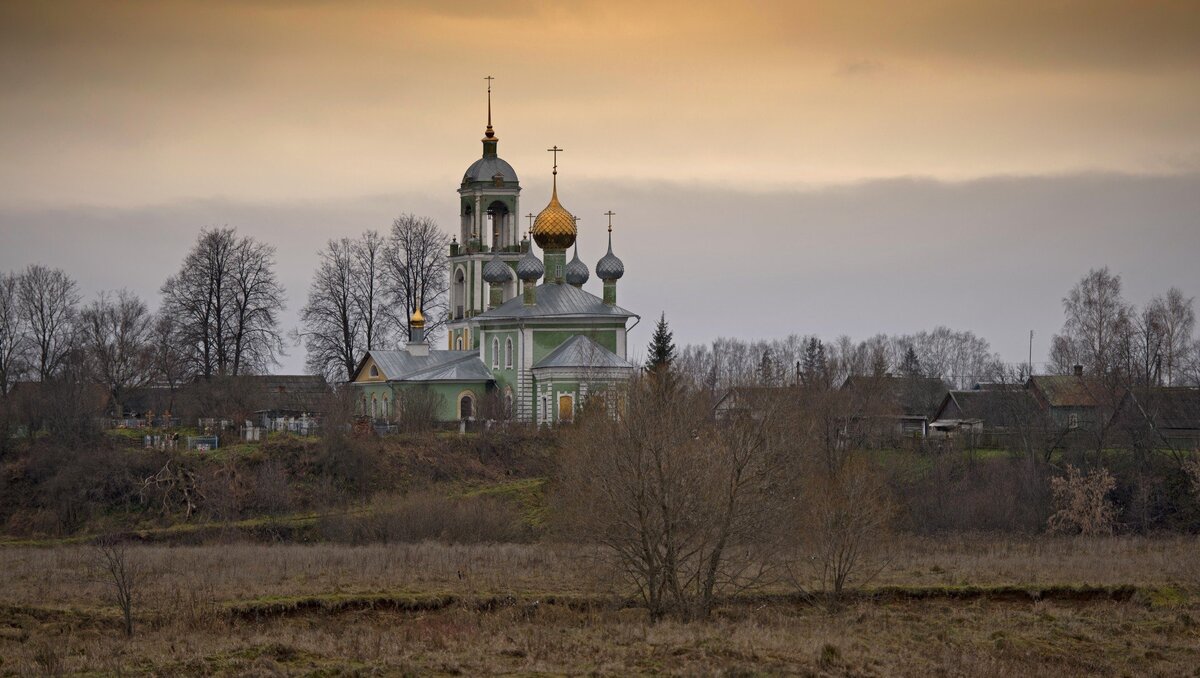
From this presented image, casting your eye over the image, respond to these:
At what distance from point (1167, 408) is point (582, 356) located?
18.0 metres

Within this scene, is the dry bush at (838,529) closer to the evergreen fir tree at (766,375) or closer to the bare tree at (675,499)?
the bare tree at (675,499)

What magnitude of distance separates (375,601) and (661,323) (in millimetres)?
25458

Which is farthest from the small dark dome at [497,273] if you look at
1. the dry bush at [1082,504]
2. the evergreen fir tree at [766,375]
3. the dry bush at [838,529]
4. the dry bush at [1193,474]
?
the dry bush at [838,529]

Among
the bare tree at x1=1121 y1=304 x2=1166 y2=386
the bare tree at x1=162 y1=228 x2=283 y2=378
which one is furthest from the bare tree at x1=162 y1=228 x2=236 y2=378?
the bare tree at x1=1121 y1=304 x2=1166 y2=386

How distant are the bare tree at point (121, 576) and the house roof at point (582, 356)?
68.4 ft

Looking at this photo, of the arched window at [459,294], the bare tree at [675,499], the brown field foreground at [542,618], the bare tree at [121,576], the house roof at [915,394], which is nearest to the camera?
the brown field foreground at [542,618]

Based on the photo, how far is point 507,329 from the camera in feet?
180

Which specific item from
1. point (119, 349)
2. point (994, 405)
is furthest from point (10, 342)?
point (994, 405)

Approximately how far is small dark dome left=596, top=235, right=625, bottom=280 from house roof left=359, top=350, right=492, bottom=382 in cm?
524

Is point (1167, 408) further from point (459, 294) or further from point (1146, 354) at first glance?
point (459, 294)

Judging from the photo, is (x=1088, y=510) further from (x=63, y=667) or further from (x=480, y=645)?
(x=63, y=667)

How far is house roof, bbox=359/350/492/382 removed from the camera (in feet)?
179

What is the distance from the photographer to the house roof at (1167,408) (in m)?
47.6

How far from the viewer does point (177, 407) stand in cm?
5169
